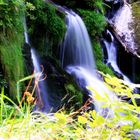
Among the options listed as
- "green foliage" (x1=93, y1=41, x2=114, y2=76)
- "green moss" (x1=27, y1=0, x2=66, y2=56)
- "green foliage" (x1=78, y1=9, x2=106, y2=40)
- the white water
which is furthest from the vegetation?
the white water

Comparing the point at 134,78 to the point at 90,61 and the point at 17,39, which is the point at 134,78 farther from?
the point at 17,39

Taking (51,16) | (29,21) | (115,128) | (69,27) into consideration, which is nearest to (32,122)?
(115,128)

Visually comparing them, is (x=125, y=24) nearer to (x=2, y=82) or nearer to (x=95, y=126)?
(x=2, y=82)

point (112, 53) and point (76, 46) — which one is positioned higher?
point (76, 46)

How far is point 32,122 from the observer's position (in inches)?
62.1

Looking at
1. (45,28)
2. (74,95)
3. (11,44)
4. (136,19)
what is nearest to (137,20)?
(136,19)

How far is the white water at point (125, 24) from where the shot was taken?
9203mm

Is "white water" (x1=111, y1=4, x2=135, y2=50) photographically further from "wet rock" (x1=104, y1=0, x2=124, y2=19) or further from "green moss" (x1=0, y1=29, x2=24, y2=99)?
"green moss" (x1=0, y1=29, x2=24, y2=99)

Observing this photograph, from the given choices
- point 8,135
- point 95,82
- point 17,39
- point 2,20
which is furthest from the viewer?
point 95,82

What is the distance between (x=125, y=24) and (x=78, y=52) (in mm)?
2332

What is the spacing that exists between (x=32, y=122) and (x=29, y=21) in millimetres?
5210

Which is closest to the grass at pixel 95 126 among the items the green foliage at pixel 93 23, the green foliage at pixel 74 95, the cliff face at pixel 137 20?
the green foliage at pixel 74 95

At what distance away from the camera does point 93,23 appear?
349 inches

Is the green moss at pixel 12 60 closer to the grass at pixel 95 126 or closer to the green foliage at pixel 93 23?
the grass at pixel 95 126
